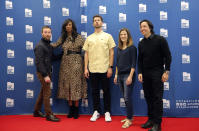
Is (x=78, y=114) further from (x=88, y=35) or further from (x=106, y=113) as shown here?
(x=88, y=35)

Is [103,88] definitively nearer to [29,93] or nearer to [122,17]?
[122,17]

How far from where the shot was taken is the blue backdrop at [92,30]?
10.6ft

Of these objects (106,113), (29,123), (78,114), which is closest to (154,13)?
(106,113)

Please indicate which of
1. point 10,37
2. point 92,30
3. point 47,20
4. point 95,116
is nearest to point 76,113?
point 95,116

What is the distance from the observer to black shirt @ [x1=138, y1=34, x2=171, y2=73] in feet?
7.82

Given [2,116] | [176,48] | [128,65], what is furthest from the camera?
[2,116]

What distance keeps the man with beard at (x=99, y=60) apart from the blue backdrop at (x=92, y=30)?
0.31 m

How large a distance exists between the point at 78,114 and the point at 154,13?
81.4 inches

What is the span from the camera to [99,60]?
10.0 ft

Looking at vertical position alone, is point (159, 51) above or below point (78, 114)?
above

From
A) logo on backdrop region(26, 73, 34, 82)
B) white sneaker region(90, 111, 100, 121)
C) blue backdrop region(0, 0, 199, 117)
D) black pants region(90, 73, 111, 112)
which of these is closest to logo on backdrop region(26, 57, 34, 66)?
blue backdrop region(0, 0, 199, 117)

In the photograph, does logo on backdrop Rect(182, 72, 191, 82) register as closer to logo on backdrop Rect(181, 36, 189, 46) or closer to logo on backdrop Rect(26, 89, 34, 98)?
logo on backdrop Rect(181, 36, 189, 46)

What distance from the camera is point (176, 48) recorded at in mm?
3244

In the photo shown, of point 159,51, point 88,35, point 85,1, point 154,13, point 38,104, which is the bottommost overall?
point 38,104
